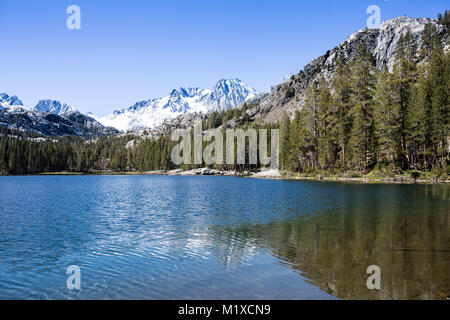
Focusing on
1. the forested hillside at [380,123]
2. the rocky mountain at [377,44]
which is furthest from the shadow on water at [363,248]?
the rocky mountain at [377,44]

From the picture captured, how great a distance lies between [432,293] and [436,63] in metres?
73.7

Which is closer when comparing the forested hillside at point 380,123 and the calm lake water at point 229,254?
the calm lake water at point 229,254

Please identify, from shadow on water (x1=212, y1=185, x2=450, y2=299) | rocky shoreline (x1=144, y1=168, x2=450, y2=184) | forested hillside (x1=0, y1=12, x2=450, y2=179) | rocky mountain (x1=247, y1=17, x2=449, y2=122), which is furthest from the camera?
rocky mountain (x1=247, y1=17, x2=449, y2=122)

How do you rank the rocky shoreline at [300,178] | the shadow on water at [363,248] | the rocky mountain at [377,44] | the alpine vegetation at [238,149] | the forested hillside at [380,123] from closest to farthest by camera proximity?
the shadow on water at [363,248] < the rocky shoreline at [300,178] < the forested hillside at [380,123] < the alpine vegetation at [238,149] < the rocky mountain at [377,44]

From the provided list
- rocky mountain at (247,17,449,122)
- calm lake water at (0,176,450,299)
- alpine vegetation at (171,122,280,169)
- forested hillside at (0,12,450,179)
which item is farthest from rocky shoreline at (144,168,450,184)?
rocky mountain at (247,17,449,122)

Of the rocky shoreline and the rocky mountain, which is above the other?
the rocky mountain

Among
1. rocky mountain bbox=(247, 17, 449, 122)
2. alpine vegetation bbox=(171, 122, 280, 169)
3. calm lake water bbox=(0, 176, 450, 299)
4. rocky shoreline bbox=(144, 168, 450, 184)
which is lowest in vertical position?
calm lake water bbox=(0, 176, 450, 299)

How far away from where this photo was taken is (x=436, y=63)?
217 ft

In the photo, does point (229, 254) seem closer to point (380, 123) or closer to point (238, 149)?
point (380, 123)

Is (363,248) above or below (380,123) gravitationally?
below

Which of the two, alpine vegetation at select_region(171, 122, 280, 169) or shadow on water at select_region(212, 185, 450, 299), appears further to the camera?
alpine vegetation at select_region(171, 122, 280, 169)

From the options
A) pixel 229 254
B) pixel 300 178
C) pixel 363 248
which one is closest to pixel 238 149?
pixel 300 178

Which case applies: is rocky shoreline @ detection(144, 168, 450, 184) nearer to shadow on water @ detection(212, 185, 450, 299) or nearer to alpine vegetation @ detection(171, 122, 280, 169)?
alpine vegetation @ detection(171, 122, 280, 169)

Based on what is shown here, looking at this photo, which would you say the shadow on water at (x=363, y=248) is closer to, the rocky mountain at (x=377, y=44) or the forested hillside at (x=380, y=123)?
the forested hillside at (x=380, y=123)
